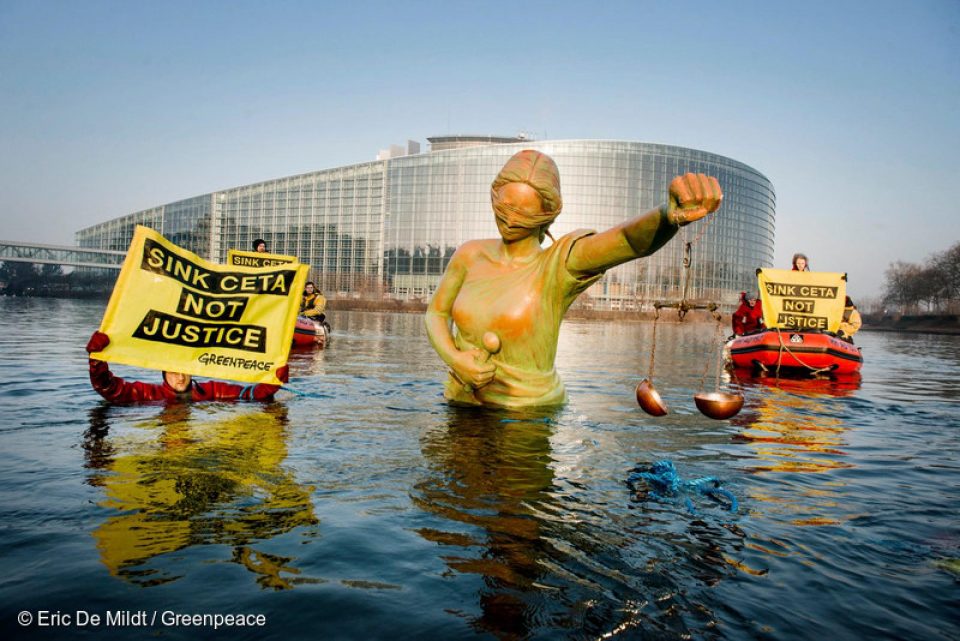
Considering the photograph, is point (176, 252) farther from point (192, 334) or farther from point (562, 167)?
point (562, 167)

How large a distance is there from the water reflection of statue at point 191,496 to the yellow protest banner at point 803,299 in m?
12.1

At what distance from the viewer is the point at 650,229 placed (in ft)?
12.1

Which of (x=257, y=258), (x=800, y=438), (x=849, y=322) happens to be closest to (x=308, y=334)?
(x=257, y=258)

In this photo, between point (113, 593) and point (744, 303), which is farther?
point (744, 303)

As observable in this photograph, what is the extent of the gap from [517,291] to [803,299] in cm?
1124

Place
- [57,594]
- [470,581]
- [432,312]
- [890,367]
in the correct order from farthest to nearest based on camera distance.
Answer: [890,367]
[432,312]
[470,581]
[57,594]

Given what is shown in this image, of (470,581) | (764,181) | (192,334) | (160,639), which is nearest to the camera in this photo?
(160,639)

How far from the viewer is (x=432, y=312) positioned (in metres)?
5.24

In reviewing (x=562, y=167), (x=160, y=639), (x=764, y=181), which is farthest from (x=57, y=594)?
(x=764, y=181)

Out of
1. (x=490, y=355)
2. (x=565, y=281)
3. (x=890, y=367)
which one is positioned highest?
(x=565, y=281)

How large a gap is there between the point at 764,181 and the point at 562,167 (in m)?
35.2

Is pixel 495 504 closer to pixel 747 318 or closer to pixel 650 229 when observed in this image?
pixel 650 229

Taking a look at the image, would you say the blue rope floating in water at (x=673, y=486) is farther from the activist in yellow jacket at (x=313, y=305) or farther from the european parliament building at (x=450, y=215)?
the european parliament building at (x=450, y=215)

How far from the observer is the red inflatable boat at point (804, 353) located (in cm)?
1257
